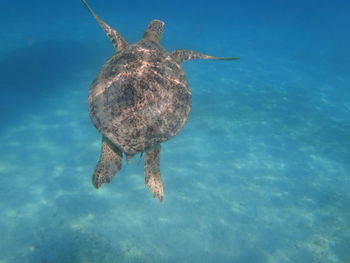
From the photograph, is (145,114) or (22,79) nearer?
(145,114)

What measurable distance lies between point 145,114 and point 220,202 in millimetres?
7287

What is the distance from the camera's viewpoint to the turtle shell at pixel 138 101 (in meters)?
5.45

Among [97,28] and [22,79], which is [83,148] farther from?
[97,28]

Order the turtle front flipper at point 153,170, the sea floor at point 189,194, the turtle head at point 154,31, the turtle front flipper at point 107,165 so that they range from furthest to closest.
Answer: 1. the sea floor at point 189,194
2. the turtle head at point 154,31
3. the turtle front flipper at point 153,170
4. the turtle front flipper at point 107,165

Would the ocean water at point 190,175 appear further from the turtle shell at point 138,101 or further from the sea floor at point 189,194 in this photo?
the turtle shell at point 138,101

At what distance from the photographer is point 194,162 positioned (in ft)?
43.2

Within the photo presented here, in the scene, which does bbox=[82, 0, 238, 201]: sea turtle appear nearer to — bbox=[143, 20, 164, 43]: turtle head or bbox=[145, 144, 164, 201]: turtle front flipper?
bbox=[145, 144, 164, 201]: turtle front flipper

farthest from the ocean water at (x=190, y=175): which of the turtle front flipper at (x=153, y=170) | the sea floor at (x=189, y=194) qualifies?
the turtle front flipper at (x=153, y=170)

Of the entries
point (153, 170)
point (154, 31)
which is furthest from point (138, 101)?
point (154, 31)

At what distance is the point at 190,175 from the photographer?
12.4 metres

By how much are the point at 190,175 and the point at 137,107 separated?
7.59 m

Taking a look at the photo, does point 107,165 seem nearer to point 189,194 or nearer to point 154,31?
point 154,31

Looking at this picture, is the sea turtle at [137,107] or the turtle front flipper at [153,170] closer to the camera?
the sea turtle at [137,107]


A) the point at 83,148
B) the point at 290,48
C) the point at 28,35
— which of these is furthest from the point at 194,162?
the point at 290,48
